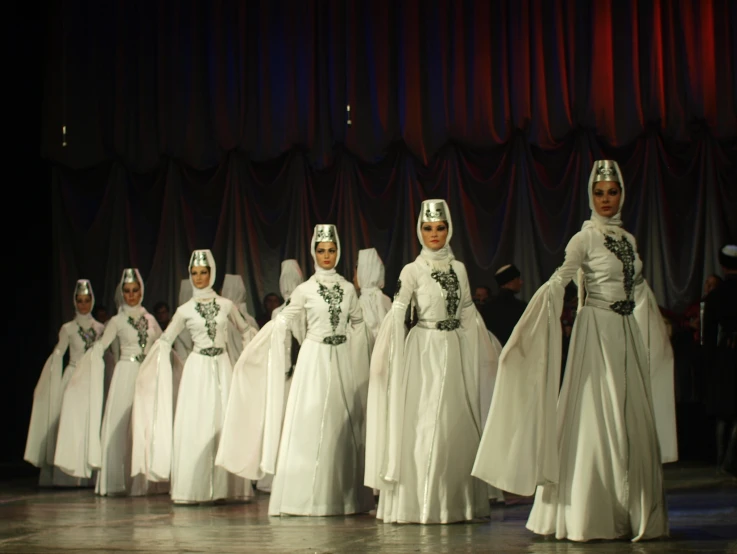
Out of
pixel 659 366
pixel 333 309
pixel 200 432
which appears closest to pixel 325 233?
pixel 333 309

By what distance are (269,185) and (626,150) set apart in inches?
160

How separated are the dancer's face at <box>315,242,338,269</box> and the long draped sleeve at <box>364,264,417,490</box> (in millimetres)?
972

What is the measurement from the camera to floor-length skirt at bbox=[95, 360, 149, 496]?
8.47m

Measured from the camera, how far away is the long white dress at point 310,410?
6.38 m

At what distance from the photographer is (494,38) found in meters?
11.1

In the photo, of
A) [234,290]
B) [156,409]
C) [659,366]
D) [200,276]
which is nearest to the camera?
[659,366]

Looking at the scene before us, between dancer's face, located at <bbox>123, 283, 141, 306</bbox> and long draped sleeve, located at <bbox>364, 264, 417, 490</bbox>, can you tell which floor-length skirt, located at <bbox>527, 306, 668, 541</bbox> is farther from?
dancer's face, located at <bbox>123, 283, 141, 306</bbox>

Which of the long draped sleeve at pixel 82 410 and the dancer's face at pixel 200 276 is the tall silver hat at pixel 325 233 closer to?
the dancer's face at pixel 200 276

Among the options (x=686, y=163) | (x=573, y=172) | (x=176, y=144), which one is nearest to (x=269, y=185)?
(x=176, y=144)

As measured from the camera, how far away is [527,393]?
16.2 feet

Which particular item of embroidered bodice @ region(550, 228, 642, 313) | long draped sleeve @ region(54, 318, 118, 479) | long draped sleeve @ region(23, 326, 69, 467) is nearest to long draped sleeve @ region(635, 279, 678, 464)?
embroidered bodice @ region(550, 228, 642, 313)

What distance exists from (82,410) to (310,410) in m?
3.50

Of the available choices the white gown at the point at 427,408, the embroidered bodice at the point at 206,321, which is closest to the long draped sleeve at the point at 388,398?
the white gown at the point at 427,408

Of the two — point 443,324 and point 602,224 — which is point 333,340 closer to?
point 443,324
